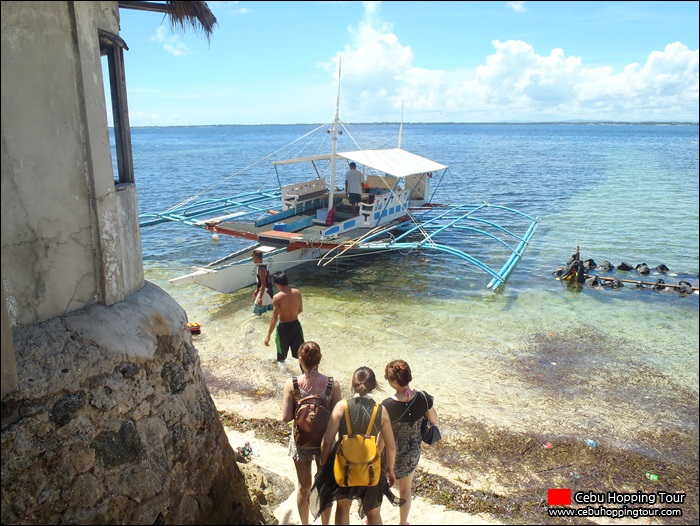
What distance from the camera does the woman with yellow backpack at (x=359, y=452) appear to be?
11.8ft

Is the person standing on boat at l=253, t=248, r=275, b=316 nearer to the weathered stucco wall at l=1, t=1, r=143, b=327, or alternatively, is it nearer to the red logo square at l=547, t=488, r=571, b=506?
the weathered stucco wall at l=1, t=1, r=143, b=327

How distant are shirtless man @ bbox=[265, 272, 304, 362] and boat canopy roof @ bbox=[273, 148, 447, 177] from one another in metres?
8.45

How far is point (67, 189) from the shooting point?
347 centimetres

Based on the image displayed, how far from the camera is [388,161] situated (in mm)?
16234

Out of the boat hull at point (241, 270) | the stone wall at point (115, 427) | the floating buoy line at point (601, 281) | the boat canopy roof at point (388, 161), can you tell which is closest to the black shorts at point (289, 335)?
the stone wall at point (115, 427)

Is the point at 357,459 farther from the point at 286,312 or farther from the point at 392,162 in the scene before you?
the point at 392,162

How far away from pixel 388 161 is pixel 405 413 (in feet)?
42.9

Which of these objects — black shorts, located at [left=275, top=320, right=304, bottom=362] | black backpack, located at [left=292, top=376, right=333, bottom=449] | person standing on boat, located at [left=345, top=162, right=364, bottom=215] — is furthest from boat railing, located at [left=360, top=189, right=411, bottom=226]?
black backpack, located at [left=292, top=376, right=333, bottom=449]

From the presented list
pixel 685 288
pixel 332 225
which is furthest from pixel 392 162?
pixel 685 288

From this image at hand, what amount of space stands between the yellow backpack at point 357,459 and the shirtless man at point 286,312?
3.26 meters

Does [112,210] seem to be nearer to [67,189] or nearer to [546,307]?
[67,189]

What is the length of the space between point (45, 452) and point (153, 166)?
5622 centimetres

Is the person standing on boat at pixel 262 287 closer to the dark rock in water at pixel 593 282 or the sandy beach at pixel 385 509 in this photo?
the sandy beach at pixel 385 509

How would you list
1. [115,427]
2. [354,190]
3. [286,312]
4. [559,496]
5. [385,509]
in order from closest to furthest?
1. [115,427]
2. [385,509]
3. [559,496]
4. [286,312]
5. [354,190]
